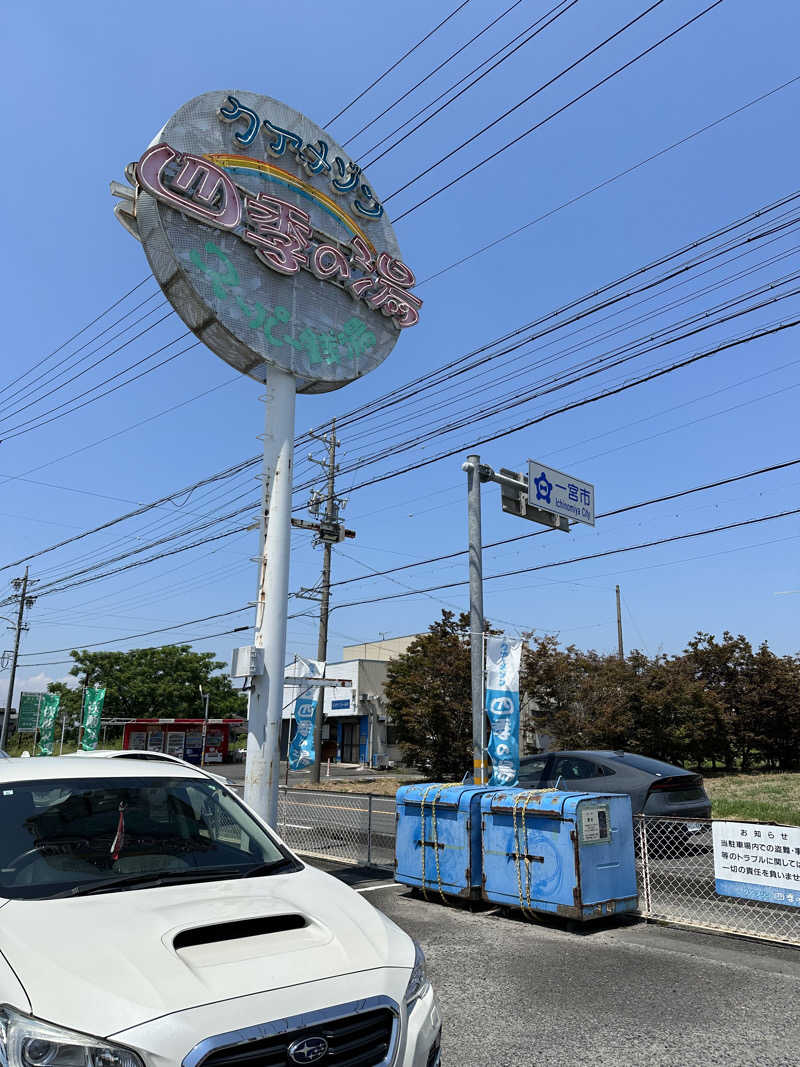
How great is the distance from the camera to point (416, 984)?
301 centimetres

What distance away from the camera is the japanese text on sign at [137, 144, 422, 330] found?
10102 millimetres

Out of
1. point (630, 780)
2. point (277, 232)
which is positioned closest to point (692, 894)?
point (630, 780)

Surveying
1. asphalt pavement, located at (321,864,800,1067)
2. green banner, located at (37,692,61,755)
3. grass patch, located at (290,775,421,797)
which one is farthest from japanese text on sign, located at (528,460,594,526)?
green banner, located at (37,692,61,755)

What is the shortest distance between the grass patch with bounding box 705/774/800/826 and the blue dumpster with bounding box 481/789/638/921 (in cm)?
461

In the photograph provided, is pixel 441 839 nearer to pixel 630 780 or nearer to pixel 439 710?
pixel 630 780

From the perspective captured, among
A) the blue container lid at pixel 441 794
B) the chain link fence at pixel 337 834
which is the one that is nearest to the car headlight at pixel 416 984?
the blue container lid at pixel 441 794

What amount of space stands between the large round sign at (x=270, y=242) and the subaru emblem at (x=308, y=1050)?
940cm

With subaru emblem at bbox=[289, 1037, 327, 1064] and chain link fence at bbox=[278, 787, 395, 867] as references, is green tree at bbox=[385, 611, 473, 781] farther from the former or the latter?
subaru emblem at bbox=[289, 1037, 327, 1064]

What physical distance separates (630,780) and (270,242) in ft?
30.1

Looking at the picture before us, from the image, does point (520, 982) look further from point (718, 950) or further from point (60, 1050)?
point (60, 1050)

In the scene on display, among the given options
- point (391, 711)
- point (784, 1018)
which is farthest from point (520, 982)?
point (391, 711)

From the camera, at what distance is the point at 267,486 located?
1035 cm

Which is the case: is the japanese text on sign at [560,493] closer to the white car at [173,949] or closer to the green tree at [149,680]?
the white car at [173,949]

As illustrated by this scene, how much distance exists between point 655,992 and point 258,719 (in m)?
Answer: 5.80
